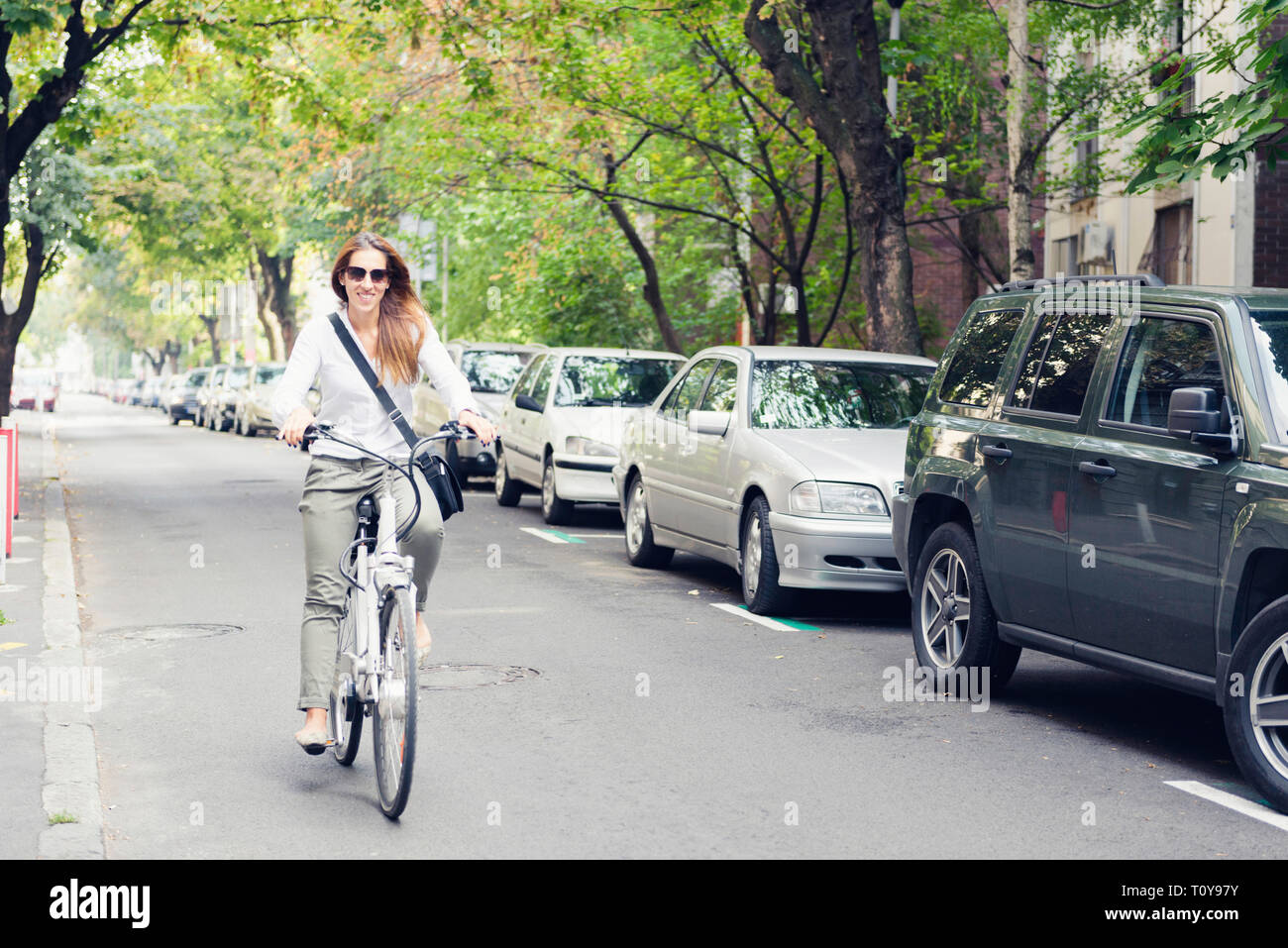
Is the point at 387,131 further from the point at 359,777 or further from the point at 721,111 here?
the point at 359,777

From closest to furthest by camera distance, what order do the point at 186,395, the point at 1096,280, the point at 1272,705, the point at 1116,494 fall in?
1. the point at 1272,705
2. the point at 1116,494
3. the point at 1096,280
4. the point at 186,395

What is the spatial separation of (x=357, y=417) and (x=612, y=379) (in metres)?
11.0

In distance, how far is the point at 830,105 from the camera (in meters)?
16.0

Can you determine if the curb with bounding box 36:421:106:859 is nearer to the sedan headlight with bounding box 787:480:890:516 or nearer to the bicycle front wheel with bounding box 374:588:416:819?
the bicycle front wheel with bounding box 374:588:416:819

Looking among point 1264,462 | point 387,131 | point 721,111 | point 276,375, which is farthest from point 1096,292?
point 276,375

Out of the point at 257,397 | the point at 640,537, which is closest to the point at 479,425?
the point at 640,537

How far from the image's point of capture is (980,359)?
7910 mm

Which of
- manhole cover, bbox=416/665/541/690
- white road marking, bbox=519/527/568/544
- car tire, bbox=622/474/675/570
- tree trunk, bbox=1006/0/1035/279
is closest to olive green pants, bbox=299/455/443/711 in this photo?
manhole cover, bbox=416/665/541/690

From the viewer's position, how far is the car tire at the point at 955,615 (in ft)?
24.8

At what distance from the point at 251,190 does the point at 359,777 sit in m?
37.6

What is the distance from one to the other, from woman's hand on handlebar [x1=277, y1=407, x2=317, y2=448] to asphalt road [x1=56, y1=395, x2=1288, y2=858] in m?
1.26

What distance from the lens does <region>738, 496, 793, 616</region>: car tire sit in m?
10.2

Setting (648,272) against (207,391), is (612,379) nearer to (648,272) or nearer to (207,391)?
(648,272)

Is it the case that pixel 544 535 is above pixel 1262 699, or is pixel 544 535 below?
below
